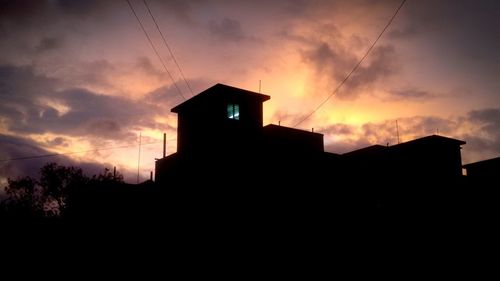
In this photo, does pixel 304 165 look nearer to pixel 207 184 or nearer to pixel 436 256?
pixel 207 184

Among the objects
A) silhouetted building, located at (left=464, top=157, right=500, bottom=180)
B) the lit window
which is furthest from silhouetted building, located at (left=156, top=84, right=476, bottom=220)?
silhouetted building, located at (left=464, top=157, right=500, bottom=180)

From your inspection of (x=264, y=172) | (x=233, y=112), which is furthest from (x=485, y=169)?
(x=233, y=112)

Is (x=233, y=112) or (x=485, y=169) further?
(x=485, y=169)

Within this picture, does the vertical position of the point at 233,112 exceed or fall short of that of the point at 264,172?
it exceeds it

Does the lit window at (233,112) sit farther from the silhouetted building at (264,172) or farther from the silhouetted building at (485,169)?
the silhouetted building at (485,169)

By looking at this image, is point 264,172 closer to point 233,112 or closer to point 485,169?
point 233,112

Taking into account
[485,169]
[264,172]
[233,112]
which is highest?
[233,112]

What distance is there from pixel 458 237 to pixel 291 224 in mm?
11723

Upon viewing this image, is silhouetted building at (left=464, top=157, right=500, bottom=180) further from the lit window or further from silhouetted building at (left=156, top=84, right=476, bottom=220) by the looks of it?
the lit window

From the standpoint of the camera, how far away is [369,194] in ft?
87.8

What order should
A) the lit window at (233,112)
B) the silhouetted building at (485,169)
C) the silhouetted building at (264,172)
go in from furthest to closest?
the silhouetted building at (485,169), the lit window at (233,112), the silhouetted building at (264,172)

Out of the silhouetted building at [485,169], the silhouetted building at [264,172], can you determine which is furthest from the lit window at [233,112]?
the silhouetted building at [485,169]

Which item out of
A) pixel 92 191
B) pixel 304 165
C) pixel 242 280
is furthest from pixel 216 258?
pixel 92 191

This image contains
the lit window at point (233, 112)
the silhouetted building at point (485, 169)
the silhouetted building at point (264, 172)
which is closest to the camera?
the silhouetted building at point (264, 172)
